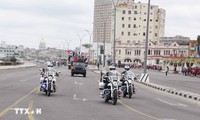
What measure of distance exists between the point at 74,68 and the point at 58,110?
39.4m

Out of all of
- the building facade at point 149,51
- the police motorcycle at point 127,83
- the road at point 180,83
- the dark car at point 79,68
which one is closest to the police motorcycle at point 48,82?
the police motorcycle at point 127,83

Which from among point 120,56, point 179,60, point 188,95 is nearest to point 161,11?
point 120,56

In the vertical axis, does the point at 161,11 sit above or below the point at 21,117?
above

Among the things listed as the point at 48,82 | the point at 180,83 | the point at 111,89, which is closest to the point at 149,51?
the point at 180,83

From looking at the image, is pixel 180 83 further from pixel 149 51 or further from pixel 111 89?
pixel 149 51

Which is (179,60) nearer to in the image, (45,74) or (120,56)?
(120,56)

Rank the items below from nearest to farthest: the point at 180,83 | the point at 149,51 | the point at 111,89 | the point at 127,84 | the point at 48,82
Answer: the point at 111,89, the point at 48,82, the point at 127,84, the point at 180,83, the point at 149,51

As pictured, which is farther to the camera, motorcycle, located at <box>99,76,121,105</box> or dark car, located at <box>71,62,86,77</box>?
dark car, located at <box>71,62,86,77</box>

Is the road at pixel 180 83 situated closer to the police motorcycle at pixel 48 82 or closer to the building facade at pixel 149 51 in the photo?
the police motorcycle at pixel 48 82

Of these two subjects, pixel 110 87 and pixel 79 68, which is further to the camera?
pixel 79 68

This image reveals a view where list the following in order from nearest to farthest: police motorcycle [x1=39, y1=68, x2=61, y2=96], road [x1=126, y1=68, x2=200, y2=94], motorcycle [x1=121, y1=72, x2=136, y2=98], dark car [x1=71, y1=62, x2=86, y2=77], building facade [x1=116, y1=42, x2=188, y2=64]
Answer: police motorcycle [x1=39, y1=68, x2=61, y2=96] → motorcycle [x1=121, y1=72, x2=136, y2=98] → road [x1=126, y1=68, x2=200, y2=94] → dark car [x1=71, y1=62, x2=86, y2=77] → building facade [x1=116, y1=42, x2=188, y2=64]

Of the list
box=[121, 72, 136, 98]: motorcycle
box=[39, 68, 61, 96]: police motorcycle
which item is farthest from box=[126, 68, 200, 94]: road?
box=[39, 68, 61, 96]: police motorcycle

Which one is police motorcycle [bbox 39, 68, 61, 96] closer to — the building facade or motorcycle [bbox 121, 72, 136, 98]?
motorcycle [bbox 121, 72, 136, 98]

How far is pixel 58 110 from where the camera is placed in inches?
655
